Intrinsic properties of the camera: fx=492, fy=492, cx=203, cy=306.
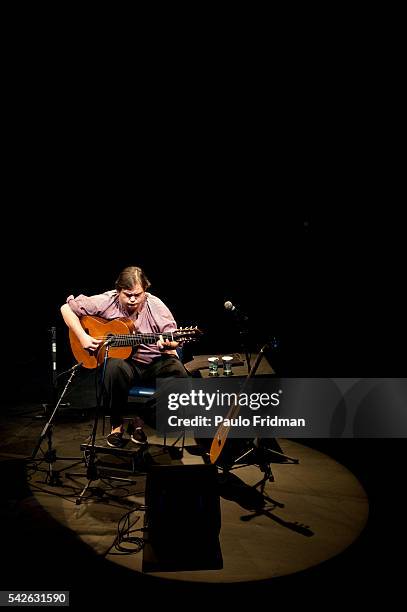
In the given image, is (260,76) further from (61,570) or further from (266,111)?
(61,570)

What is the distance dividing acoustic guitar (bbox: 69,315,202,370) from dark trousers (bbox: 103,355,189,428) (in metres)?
0.10

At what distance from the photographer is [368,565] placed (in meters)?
2.41

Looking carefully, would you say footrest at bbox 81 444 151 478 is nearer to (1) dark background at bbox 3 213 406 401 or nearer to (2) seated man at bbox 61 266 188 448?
(2) seated man at bbox 61 266 188 448

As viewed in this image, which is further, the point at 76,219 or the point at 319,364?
the point at 76,219

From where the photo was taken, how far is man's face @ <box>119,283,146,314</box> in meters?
3.88

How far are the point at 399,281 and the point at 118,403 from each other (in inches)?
146

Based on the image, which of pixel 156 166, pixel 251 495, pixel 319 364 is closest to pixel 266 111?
pixel 156 166

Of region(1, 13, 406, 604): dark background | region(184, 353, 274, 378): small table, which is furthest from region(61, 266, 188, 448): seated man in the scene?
region(1, 13, 406, 604): dark background

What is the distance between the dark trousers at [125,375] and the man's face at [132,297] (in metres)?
0.43

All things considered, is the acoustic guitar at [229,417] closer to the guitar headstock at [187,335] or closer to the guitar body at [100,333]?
the guitar headstock at [187,335]

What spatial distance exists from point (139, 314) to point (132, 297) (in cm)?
18

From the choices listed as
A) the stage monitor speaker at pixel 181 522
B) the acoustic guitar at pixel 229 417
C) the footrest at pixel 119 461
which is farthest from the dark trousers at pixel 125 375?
the stage monitor speaker at pixel 181 522

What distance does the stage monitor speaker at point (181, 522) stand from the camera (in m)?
2.36

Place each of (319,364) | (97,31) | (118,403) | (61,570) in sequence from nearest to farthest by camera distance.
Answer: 1. (61,570)
2. (118,403)
3. (97,31)
4. (319,364)
